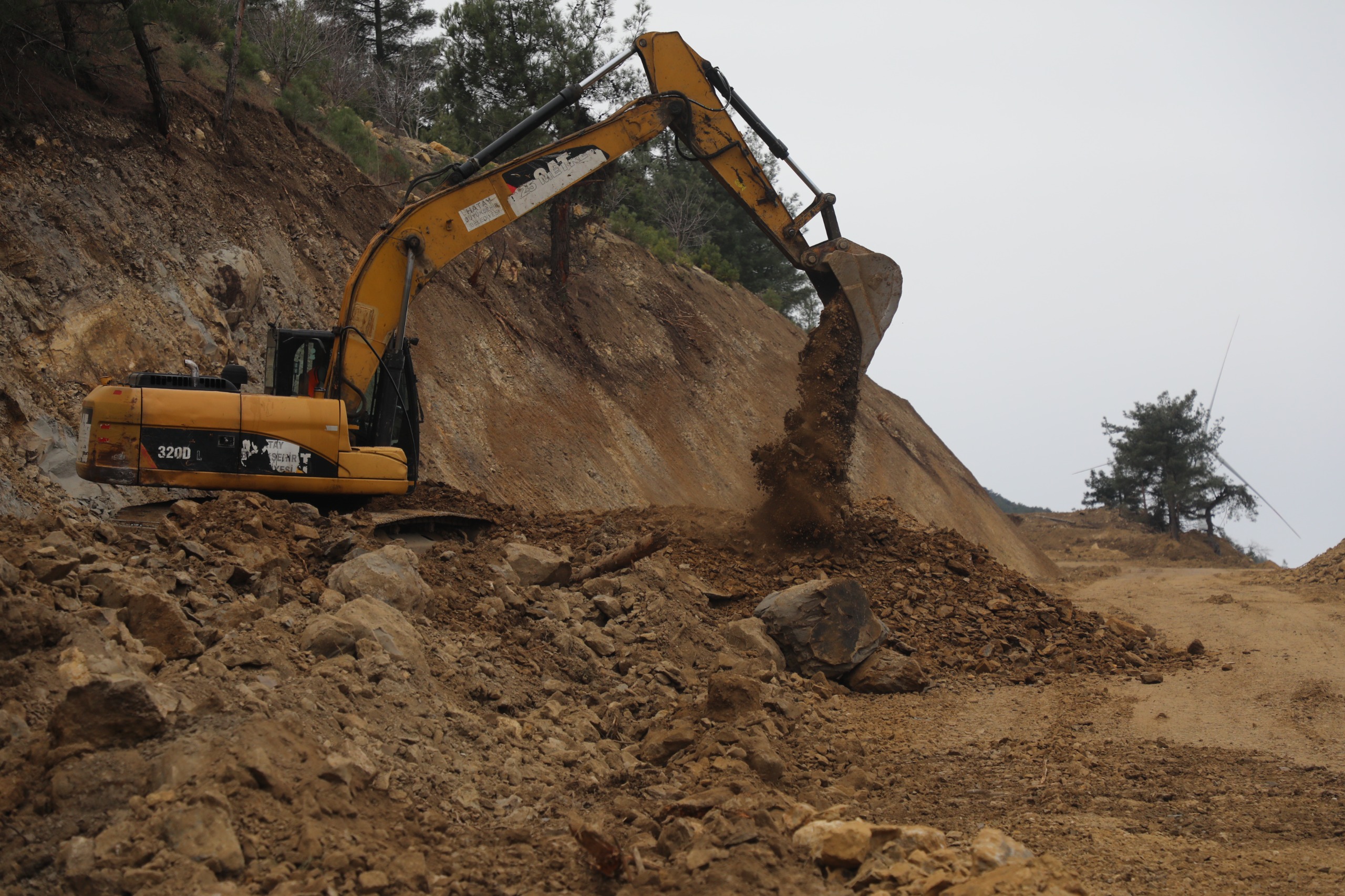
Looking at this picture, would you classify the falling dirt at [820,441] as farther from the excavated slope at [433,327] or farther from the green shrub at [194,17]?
the green shrub at [194,17]

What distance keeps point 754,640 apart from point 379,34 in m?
28.7

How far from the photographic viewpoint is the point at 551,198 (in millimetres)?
11219

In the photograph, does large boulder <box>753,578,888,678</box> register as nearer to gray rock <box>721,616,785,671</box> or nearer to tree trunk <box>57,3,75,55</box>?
gray rock <box>721,616,785,671</box>

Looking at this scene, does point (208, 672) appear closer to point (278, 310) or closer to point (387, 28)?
point (278, 310)

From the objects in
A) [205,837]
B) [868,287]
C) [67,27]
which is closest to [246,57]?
[67,27]

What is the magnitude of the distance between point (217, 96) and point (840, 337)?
12004mm

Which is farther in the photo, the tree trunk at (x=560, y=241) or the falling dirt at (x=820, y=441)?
the tree trunk at (x=560, y=241)

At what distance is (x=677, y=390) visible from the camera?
25141 millimetres

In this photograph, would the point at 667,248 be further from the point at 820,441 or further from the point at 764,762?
the point at 764,762

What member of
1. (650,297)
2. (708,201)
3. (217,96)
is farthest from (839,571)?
(708,201)

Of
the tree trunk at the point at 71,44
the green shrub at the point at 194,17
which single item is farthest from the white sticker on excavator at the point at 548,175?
the tree trunk at the point at 71,44

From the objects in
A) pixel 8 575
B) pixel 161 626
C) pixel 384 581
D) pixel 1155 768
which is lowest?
pixel 1155 768

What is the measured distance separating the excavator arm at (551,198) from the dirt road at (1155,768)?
496cm

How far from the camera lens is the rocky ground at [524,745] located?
4242mm
